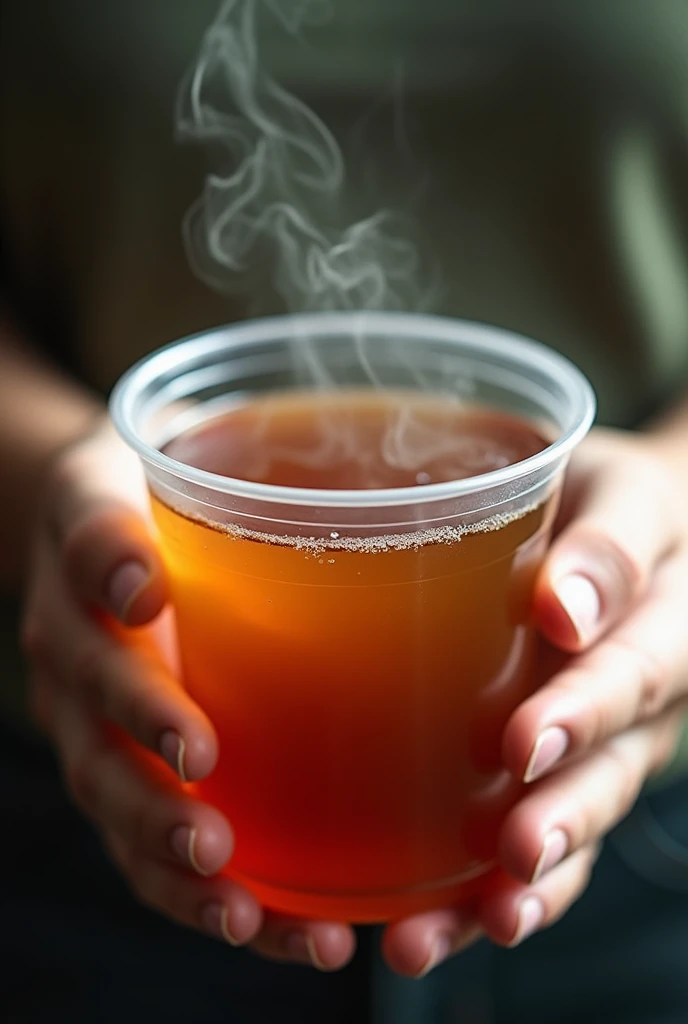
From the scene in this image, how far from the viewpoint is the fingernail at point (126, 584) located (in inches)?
36.0

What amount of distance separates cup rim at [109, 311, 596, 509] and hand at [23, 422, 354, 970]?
0.41 feet

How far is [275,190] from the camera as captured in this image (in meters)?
1.09

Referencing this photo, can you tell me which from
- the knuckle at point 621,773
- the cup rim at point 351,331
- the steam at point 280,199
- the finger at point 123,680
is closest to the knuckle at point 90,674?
the finger at point 123,680

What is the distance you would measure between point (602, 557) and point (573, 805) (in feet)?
0.70

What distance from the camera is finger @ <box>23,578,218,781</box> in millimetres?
867

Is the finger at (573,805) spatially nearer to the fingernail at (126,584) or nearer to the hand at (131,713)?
the hand at (131,713)

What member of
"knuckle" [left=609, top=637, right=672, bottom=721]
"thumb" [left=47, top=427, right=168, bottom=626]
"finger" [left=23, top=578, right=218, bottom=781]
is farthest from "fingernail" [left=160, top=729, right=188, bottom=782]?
"knuckle" [left=609, top=637, right=672, bottom=721]

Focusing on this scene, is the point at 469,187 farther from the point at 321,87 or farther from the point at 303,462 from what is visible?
the point at 303,462

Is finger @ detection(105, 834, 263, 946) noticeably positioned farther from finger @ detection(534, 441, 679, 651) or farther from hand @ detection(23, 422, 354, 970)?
finger @ detection(534, 441, 679, 651)

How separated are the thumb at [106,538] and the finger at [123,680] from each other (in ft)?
0.14

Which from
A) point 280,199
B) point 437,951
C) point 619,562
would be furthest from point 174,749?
point 280,199

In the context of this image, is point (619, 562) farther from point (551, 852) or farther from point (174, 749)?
point (174, 749)

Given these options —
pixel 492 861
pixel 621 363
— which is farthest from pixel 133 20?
pixel 492 861

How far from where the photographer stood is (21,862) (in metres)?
1.46
